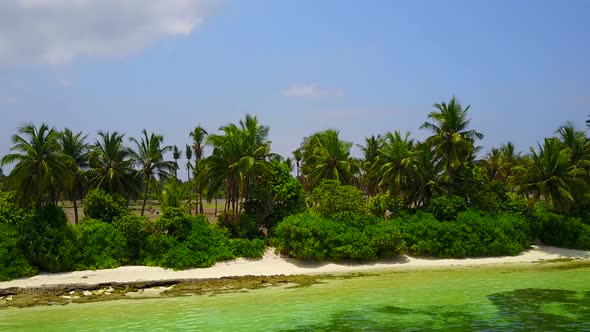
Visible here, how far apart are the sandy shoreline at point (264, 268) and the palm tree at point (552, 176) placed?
387cm

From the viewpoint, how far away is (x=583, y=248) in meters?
39.0

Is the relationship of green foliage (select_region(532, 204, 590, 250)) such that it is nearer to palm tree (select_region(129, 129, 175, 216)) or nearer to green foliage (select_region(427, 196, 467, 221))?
green foliage (select_region(427, 196, 467, 221))

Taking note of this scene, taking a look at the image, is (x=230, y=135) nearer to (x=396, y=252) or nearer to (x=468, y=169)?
(x=396, y=252)

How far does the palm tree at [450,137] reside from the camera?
40406 mm

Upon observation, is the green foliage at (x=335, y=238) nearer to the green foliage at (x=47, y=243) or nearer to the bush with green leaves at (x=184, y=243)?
the bush with green leaves at (x=184, y=243)

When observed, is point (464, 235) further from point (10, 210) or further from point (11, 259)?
point (10, 210)

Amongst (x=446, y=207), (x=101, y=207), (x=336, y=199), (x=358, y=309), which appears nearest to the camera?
(x=358, y=309)

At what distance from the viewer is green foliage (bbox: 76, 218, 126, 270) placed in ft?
98.3

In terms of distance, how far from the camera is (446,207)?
3856 cm

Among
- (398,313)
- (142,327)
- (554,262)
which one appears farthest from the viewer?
(554,262)

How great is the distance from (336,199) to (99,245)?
15773mm

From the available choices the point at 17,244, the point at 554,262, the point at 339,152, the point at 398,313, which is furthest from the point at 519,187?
the point at 17,244

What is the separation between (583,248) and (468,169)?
10.3 metres

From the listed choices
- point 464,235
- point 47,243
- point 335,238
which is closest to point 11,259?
point 47,243
